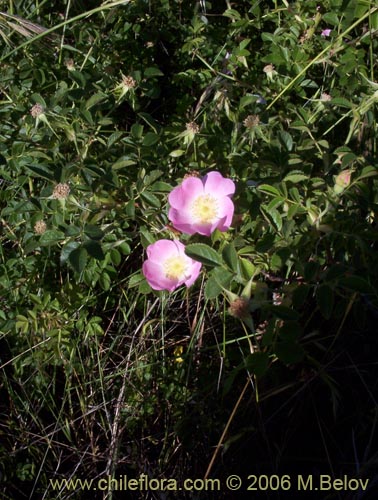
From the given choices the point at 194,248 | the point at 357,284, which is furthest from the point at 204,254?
the point at 357,284

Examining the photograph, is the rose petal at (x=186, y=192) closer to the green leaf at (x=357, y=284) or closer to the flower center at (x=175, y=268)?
the flower center at (x=175, y=268)

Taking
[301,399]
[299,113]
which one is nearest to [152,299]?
[301,399]

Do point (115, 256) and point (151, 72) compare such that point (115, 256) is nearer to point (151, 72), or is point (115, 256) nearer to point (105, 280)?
point (105, 280)

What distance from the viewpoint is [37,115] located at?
136 cm

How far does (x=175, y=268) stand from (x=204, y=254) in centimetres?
18

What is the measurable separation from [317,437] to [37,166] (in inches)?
33.3

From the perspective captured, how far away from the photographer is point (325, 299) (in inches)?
41.9

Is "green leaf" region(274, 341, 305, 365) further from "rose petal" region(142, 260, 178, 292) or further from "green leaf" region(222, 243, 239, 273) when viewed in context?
"rose petal" region(142, 260, 178, 292)

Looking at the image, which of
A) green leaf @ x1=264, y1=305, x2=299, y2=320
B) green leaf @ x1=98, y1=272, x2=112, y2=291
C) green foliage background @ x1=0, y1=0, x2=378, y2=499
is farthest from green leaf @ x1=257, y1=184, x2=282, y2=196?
green leaf @ x1=98, y1=272, x2=112, y2=291

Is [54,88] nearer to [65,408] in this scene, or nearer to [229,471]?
[65,408]

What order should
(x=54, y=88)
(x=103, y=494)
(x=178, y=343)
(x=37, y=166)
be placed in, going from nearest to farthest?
(x=37, y=166)
(x=103, y=494)
(x=178, y=343)
(x=54, y=88)

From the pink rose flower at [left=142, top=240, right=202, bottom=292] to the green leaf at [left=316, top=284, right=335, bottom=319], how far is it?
0.24 meters

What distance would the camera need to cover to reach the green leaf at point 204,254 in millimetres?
1042

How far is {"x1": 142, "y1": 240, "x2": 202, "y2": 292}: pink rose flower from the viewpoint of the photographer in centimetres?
121
